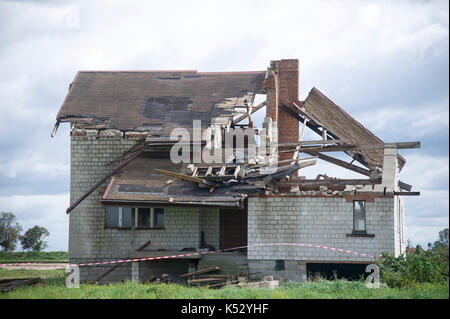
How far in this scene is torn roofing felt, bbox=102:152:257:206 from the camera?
19250 mm

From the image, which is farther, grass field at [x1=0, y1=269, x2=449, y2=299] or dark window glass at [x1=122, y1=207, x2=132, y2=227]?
dark window glass at [x1=122, y1=207, x2=132, y2=227]

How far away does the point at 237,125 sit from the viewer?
24.5 meters

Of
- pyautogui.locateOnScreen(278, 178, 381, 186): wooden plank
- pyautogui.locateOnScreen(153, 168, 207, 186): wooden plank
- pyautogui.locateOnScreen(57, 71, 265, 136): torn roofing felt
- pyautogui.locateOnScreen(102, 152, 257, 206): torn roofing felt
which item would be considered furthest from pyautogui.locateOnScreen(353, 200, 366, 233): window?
pyautogui.locateOnScreen(57, 71, 265, 136): torn roofing felt

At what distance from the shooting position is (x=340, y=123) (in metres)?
25.6

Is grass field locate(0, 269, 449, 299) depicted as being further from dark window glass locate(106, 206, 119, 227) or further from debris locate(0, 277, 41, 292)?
dark window glass locate(106, 206, 119, 227)

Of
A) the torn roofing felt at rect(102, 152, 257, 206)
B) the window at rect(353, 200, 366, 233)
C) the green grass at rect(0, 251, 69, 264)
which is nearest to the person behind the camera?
the torn roofing felt at rect(102, 152, 257, 206)

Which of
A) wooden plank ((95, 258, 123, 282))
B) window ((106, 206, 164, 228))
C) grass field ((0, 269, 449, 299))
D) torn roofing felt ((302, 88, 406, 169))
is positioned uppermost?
torn roofing felt ((302, 88, 406, 169))

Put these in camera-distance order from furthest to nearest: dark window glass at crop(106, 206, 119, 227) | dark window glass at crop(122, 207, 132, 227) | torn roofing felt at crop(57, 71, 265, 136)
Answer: torn roofing felt at crop(57, 71, 265, 136), dark window glass at crop(106, 206, 119, 227), dark window glass at crop(122, 207, 132, 227)

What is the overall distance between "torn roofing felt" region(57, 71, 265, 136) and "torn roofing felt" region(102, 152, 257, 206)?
1812 millimetres

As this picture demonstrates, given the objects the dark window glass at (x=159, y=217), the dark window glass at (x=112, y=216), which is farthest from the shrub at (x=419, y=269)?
the dark window glass at (x=112, y=216)

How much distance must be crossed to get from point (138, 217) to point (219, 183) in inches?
148

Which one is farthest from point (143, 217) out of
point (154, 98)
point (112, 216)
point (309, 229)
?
point (309, 229)
